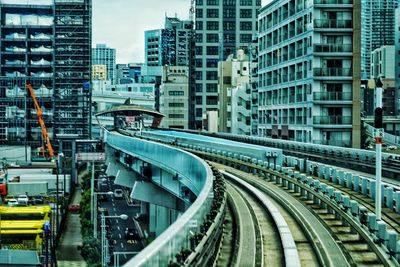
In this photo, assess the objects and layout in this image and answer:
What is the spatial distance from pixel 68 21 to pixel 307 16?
54.8 m

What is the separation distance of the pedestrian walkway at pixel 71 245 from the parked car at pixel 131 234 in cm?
389

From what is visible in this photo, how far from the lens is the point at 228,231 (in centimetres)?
1945

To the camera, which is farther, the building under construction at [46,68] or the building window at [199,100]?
the building window at [199,100]

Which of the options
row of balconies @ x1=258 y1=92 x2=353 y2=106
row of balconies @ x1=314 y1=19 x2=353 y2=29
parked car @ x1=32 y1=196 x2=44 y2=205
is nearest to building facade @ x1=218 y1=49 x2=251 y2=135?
row of balconies @ x1=258 y1=92 x2=353 y2=106

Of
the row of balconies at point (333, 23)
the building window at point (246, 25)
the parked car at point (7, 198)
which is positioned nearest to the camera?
the row of balconies at point (333, 23)

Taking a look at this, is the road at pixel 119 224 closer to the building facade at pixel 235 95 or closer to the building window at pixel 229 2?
the building facade at pixel 235 95

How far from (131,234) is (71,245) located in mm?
6523

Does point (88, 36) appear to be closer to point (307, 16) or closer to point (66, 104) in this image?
point (66, 104)

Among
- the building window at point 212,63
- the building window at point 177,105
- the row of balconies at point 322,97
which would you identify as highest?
the building window at point 212,63

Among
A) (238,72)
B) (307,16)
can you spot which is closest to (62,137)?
(238,72)

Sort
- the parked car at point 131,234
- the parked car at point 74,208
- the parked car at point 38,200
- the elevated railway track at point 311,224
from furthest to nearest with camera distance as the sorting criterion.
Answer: the parked car at point 74,208
the parked car at point 38,200
the parked car at point 131,234
the elevated railway track at point 311,224

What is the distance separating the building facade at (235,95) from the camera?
9646 centimetres

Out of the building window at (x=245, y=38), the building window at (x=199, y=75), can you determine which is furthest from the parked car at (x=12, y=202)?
the building window at (x=245, y=38)

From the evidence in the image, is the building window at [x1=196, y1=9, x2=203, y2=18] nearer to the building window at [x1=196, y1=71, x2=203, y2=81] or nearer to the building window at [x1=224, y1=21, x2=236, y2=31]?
the building window at [x1=224, y1=21, x2=236, y2=31]
